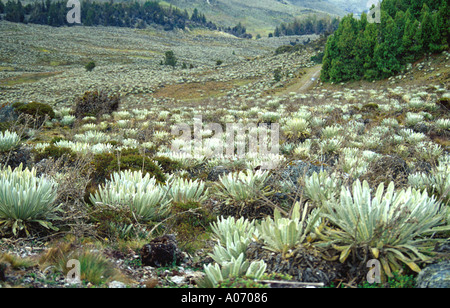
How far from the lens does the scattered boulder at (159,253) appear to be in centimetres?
258

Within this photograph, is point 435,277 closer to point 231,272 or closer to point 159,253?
point 231,272

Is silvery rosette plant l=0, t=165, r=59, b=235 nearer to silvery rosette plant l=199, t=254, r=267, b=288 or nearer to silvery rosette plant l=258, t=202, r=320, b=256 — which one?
silvery rosette plant l=199, t=254, r=267, b=288

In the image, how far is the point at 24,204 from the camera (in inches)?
109

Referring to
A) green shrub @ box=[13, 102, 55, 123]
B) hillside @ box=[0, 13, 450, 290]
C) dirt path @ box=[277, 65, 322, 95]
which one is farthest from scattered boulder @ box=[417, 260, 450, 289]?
dirt path @ box=[277, 65, 322, 95]

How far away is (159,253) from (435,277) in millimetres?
1921

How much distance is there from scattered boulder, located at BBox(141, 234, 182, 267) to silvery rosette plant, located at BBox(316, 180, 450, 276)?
122 centimetres

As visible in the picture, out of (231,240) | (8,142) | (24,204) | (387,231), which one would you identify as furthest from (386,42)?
(24,204)

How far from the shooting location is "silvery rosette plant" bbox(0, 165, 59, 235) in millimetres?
2730

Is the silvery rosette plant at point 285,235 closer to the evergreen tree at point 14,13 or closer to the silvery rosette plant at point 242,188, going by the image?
the silvery rosette plant at point 242,188

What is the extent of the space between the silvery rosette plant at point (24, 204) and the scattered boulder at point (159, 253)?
94 centimetres

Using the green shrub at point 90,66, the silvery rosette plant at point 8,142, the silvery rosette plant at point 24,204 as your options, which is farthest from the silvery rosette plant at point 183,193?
the green shrub at point 90,66

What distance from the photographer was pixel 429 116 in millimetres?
10133

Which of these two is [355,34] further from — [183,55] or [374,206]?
[183,55]
